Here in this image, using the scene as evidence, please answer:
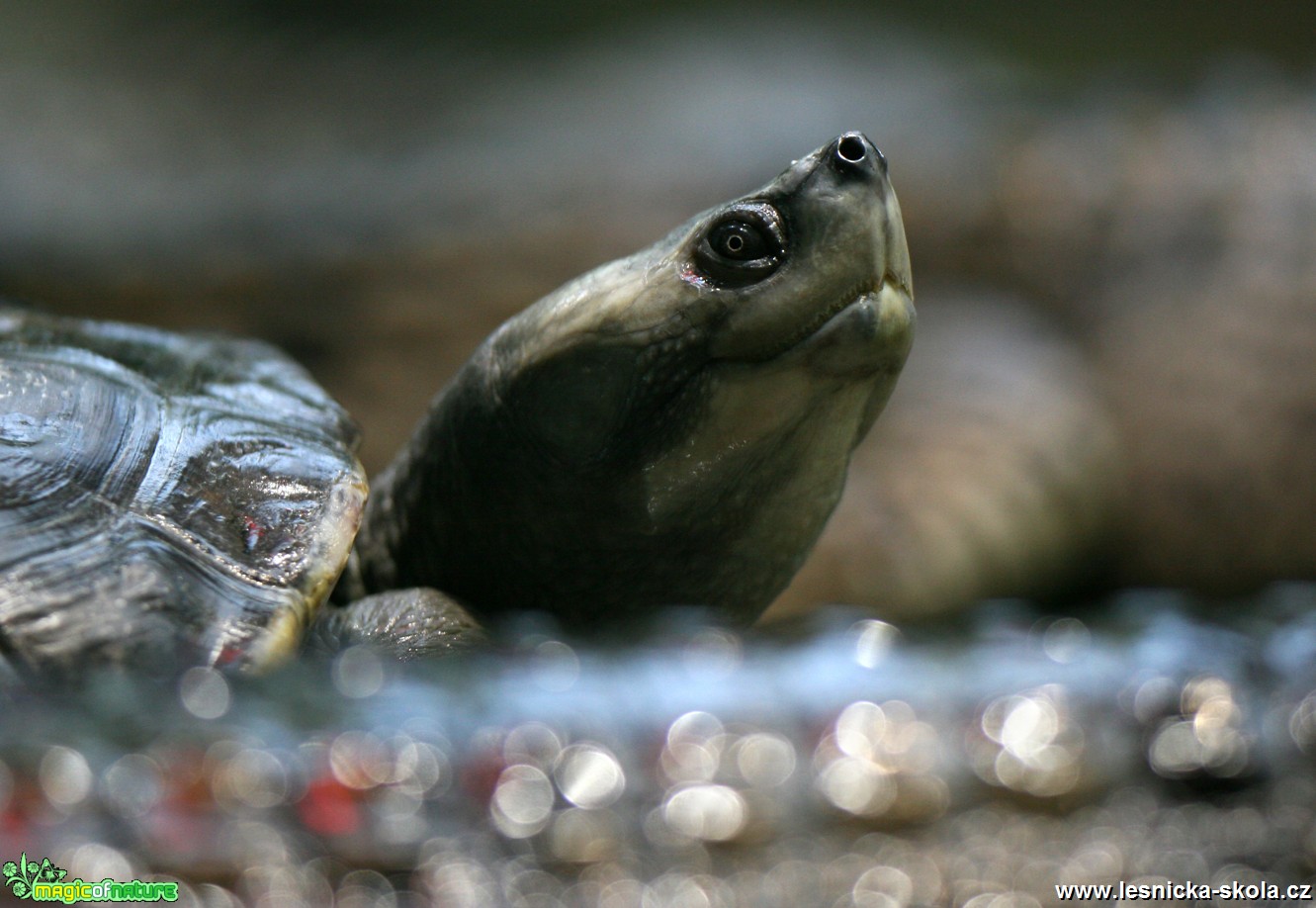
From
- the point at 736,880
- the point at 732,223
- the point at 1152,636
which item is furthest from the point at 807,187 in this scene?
the point at 736,880

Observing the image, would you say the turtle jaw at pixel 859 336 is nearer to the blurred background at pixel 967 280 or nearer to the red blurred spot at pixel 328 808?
the red blurred spot at pixel 328 808

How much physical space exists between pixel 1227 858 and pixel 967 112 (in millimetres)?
3796

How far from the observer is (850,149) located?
36.0 inches

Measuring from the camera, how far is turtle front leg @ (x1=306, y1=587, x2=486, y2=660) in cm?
96

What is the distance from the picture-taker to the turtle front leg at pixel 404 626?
3.15 feet

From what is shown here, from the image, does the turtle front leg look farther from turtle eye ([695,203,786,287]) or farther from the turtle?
turtle eye ([695,203,786,287])

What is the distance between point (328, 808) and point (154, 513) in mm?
374

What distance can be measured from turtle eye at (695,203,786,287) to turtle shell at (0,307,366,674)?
363 millimetres

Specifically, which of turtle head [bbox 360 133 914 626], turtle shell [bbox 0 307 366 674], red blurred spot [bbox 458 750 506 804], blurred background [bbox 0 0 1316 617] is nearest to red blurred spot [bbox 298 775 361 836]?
red blurred spot [bbox 458 750 506 804]

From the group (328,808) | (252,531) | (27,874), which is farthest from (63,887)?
(252,531)

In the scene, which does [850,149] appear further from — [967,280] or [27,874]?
[967,280]

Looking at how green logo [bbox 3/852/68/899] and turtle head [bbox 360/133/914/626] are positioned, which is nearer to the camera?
green logo [bbox 3/852/68/899]

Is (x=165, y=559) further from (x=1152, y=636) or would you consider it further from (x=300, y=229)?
(x=300, y=229)

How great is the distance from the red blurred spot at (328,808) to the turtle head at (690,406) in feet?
1.40
